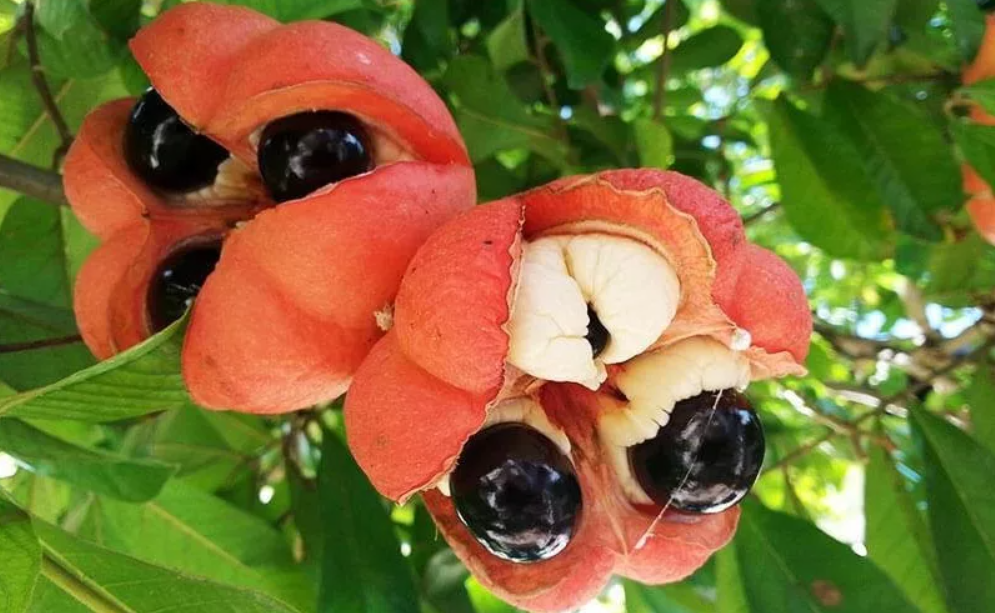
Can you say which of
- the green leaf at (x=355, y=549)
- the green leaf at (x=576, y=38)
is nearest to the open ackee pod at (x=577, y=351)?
the green leaf at (x=355, y=549)

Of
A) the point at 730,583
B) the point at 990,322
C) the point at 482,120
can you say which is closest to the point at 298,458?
the point at 482,120

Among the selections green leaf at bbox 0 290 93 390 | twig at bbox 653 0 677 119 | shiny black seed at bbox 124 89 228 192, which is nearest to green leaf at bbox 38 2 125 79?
shiny black seed at bbox 124 89 228 192

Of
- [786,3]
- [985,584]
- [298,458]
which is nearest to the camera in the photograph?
[985,584]

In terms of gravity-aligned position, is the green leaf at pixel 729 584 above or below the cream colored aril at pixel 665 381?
below

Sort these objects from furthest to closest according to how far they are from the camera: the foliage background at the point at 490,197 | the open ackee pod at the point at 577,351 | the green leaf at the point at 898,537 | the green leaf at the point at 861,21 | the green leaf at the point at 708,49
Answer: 1. the green leaf at the point at 708,49
2. the green leaf at the point at 898,537
3. the green leaf at the point at 861,21
4. the foliage background at the point at 490,197
5. the open ackee pod at the point at 577,351

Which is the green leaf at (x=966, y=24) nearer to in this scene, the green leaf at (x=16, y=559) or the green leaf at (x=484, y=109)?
the green leaf at (x=484, y=109)

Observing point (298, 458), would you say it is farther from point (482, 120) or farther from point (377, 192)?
point (377, 192)

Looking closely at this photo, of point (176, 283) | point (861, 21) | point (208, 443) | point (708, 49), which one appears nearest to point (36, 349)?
point (176, 283)

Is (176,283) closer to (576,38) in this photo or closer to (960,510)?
(576,38)
